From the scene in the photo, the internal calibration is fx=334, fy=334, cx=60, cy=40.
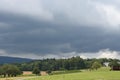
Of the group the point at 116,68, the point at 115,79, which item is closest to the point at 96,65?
the point at 116,68

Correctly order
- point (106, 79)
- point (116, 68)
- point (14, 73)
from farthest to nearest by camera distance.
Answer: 1. point (14, 73)
2. point (116, 68)
3. point (106, 79)

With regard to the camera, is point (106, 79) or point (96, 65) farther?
point (96, 65)

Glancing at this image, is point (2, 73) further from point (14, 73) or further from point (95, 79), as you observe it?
point (95, 79)

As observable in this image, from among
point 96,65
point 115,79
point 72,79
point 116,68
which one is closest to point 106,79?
point 115,79

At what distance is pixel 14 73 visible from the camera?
17900cm

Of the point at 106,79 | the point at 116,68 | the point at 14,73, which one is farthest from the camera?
the point at 14,73

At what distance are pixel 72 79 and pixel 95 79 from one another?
16.7 feet

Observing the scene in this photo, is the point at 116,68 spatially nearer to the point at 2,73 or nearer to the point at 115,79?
the point at 115,79

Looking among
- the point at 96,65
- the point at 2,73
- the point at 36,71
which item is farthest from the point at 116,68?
the point at 2,73

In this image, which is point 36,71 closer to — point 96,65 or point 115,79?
point 96,65

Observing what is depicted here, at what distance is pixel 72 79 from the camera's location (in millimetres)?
73688

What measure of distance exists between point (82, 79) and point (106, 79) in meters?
5.25

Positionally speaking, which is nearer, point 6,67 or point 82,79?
point 82,79

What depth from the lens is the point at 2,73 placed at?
187 m
